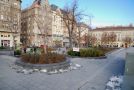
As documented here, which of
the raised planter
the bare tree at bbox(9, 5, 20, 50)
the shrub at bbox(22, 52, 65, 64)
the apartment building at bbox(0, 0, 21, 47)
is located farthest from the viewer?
the apartment building at bbox(0, 0, 21, 47)

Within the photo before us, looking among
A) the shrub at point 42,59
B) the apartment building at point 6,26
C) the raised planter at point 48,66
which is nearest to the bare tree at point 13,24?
the apartment building at point 6,26

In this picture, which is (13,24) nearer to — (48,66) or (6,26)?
(6,26)

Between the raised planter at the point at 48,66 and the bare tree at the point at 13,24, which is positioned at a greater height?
the bare tree at the point at 13,24

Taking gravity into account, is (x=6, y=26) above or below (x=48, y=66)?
above

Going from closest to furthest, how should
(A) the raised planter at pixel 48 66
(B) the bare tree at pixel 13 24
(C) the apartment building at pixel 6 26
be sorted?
→ (A) the raised planter at pixel 48 66 → (B) the bare tree at pixel 13 24 → (C) the apartment building at pixel 6 26

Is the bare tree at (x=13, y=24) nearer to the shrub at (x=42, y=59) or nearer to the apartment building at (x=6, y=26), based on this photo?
the apartment building at (x=6, y=26)

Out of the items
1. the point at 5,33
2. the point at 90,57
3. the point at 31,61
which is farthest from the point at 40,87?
the point at 5,33

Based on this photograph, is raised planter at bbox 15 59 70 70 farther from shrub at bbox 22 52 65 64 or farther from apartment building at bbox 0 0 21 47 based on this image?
apartment building at bbox 0 0 21 47

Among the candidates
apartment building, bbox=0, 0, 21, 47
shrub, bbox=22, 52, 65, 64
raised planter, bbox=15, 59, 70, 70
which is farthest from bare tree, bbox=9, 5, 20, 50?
raised planter, bbox=15, 59, 70, 70

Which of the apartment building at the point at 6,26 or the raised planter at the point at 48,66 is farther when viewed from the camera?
the apartment building at the point at 6,26

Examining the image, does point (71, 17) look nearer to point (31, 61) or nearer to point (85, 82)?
point (31, 61)

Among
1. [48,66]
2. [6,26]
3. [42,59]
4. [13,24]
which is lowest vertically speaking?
[48,66]

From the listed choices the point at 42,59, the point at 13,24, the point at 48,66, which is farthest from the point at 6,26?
the point at 48,66

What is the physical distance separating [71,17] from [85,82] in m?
25.5
